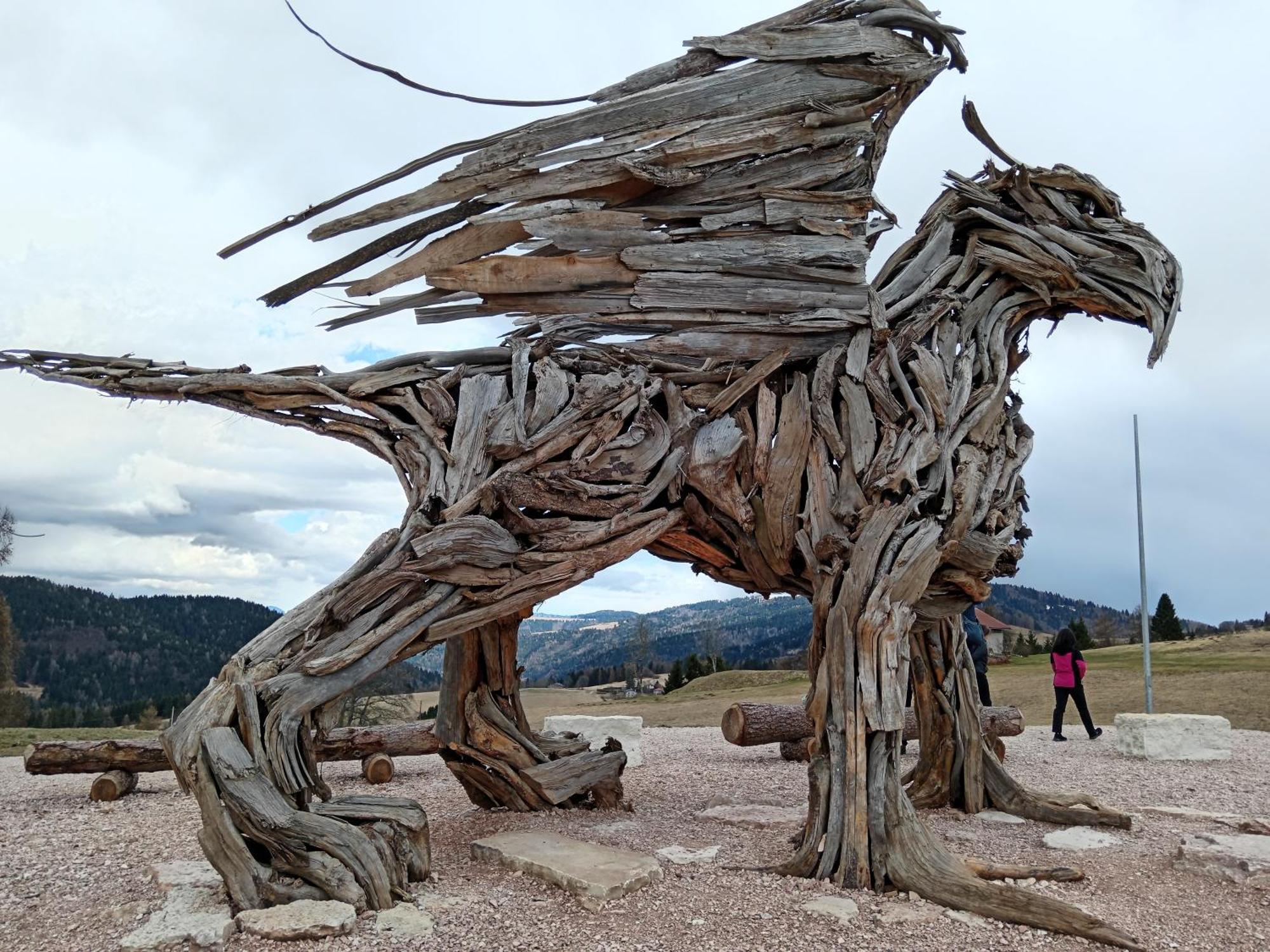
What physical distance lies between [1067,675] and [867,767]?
27.9 ft

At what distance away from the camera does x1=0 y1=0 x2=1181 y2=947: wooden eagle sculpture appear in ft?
20.0

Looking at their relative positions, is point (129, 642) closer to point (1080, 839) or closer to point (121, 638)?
point (121, 638)

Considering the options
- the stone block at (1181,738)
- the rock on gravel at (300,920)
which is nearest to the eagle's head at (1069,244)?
the stone block at (1181,738)

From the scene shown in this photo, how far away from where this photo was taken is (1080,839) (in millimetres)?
7422

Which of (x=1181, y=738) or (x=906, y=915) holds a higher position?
(x=1181, y=738)

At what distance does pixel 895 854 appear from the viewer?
233 inches

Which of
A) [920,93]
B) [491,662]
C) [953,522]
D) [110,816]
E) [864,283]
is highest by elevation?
[920,93]

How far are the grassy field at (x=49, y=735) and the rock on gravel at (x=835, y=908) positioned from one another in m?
10.2

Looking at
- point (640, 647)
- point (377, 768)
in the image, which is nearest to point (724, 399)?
A: point (377, 768)

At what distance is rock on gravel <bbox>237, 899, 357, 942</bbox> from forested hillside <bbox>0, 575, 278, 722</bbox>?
1708 inches

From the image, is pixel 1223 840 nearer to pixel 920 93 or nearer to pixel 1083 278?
pixel 1083 278

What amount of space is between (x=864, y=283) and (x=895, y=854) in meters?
4.30

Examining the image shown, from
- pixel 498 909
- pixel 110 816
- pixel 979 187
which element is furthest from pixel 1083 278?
pixel 110 816

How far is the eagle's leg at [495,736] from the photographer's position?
26.0ft
